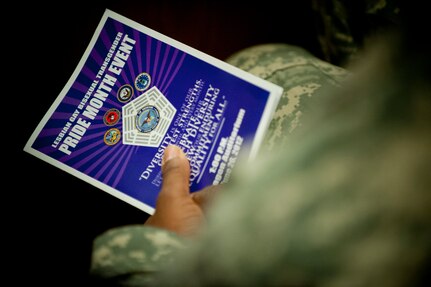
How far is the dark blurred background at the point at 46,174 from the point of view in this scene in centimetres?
84

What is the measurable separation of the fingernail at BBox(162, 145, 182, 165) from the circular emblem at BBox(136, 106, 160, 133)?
0.19ft

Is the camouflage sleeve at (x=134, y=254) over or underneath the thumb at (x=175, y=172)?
underneath

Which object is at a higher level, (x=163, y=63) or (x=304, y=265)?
(x=163, y=63)

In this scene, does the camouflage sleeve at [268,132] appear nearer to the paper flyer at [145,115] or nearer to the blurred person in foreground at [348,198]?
the paper flyer at [145,115]

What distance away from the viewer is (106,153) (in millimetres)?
638

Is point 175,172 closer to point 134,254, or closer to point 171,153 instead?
point 171,153

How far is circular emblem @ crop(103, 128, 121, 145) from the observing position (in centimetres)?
64

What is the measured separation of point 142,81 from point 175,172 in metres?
0.22

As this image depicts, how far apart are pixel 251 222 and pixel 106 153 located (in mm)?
509

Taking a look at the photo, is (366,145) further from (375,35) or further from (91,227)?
(91,227)

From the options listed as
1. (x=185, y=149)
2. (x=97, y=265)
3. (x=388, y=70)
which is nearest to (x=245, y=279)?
(x=388, y=70)

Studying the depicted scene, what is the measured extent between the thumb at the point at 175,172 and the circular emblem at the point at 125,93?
0.14 metres

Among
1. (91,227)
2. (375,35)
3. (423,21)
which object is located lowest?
(91,227)

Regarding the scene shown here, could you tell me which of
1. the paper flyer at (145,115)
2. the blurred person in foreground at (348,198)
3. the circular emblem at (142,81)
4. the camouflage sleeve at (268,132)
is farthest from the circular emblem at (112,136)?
the blurred person in foreground at (348,198)
